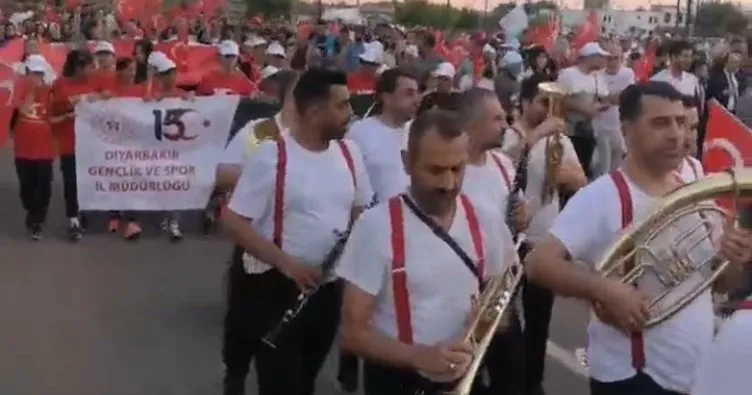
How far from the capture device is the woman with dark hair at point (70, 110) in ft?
41.3

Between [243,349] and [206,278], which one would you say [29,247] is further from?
[243,349]

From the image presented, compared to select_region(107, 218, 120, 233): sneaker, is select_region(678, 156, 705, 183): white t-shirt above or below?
above

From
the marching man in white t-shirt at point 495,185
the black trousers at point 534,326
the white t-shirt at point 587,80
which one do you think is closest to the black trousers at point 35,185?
the white t-shirt at point 587,80

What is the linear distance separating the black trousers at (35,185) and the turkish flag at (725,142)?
6.15 metres

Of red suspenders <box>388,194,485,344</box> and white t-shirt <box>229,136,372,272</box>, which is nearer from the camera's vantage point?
red suspenders <box>388,194,485,344</box>

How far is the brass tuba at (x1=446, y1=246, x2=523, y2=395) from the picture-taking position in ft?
12.5

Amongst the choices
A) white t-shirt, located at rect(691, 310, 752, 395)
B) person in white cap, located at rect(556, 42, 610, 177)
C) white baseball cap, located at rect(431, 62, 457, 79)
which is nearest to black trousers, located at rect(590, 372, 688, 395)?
white t-shirt, located at rect(691, 310, 752, 395)

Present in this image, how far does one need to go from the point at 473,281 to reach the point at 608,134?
9.78 meters

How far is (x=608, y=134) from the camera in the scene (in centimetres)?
1366

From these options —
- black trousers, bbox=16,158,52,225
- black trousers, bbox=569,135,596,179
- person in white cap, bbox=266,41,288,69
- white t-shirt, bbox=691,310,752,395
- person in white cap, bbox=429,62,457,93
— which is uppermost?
white t-shirt, bbox=691,310,752,395

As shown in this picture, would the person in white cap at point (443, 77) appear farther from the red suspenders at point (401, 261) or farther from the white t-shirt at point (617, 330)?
the red suspenders at point (401, 261)

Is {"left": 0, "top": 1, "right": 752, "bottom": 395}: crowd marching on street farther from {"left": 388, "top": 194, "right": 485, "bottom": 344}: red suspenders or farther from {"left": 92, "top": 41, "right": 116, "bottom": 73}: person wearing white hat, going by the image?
{"left": 92, "top": 41, "right": 116, "bottom": 73}: person wearing white hat

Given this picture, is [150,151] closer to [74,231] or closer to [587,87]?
[74,231]

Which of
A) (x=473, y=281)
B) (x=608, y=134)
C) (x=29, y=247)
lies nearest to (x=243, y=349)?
(x=473, y=281)
